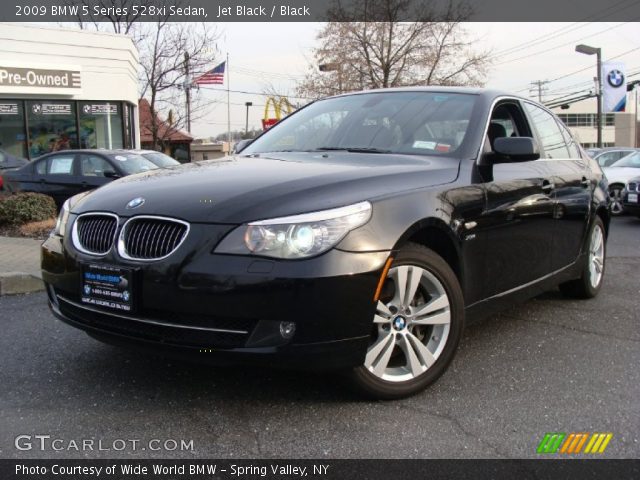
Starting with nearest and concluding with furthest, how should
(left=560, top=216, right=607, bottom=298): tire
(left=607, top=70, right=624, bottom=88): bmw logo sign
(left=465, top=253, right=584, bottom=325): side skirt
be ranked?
(left=465, top=253, right=584, bottom=325): side skirt
(left=560, top=216, right=607, bottom=298): tire
(left=607, top=70, right=624, bottom=88): bmw logo sign

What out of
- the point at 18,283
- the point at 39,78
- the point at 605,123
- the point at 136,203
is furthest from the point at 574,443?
the point at 605,123

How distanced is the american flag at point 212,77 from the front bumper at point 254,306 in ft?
76.2

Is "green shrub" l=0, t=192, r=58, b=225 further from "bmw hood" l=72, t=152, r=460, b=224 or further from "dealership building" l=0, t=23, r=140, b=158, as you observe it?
"dealership building" l=0, t=23, r=140, b=158

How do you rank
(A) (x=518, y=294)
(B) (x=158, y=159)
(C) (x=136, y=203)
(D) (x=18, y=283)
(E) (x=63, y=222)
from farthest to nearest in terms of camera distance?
(B) (x=158, y=159) → (D) (x=18, y=283) → (A) (x=518, y=294) → (E) (x=63, y=222) → (C) (x=136, y=203)

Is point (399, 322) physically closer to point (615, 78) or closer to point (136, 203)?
point (136, 203)

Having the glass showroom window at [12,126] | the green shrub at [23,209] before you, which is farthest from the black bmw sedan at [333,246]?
the glass showroom window at [12,126]

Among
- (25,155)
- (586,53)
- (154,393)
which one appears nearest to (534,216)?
(154,393)

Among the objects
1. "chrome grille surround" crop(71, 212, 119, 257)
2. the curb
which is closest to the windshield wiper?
"chrome grille surround" crop(71, 212, 119, 257)

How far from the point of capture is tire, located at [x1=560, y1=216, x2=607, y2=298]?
502cm

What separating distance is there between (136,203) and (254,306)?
84cm

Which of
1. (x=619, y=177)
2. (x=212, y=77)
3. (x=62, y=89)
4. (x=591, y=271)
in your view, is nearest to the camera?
(x=591, y=271)

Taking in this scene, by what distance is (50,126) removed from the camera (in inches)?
737

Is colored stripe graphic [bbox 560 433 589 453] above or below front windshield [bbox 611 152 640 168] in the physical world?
below

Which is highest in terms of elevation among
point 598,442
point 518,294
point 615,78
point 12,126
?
point 615,78
